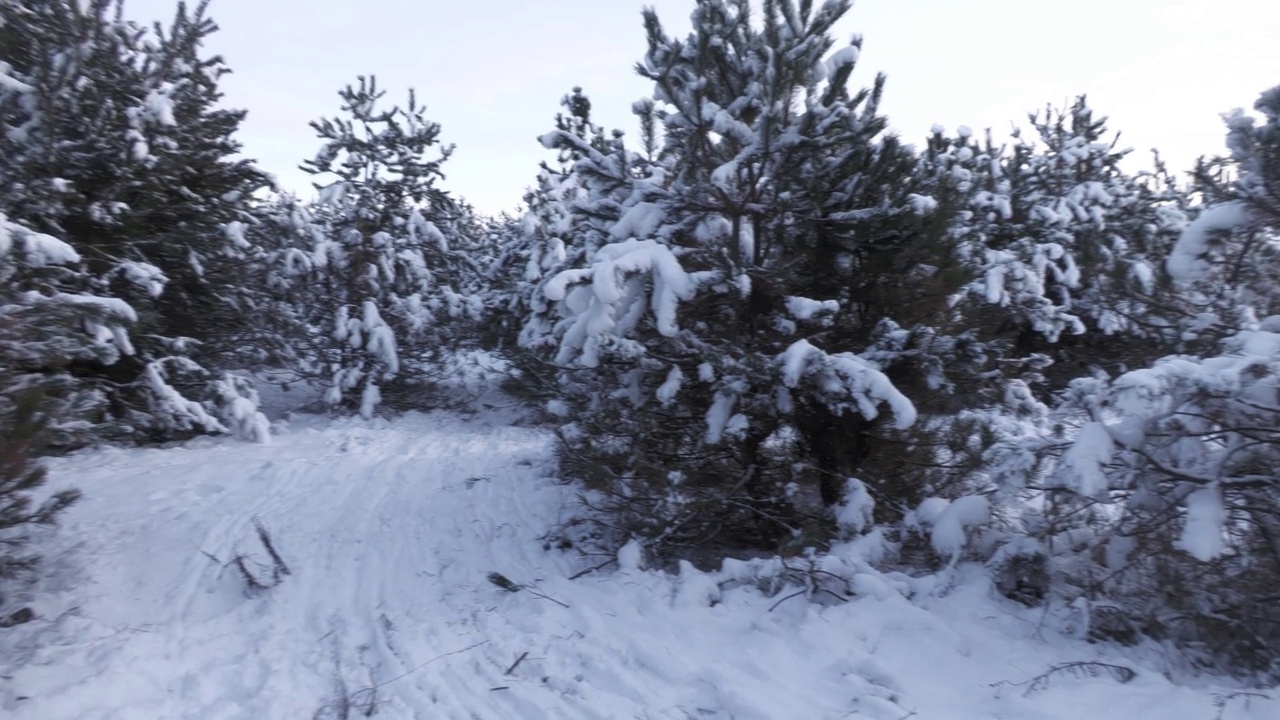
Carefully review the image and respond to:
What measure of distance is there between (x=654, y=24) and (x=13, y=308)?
5.33 m

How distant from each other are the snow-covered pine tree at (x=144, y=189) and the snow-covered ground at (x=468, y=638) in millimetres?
2173

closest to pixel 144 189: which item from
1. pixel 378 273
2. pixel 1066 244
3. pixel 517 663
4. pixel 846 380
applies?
pixel 378 273

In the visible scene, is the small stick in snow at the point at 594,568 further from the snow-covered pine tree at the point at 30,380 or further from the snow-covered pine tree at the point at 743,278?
the snow-covered pine tree at the point at 30,380

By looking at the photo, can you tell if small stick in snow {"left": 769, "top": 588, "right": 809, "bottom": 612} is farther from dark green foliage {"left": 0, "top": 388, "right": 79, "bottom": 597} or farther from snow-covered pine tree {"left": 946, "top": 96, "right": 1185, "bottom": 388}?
dark green foliage {"left": 0, "top": 388, "right": 79, "bottom": 597}

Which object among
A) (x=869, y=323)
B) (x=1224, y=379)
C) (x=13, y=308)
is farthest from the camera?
(x=869, y=323)

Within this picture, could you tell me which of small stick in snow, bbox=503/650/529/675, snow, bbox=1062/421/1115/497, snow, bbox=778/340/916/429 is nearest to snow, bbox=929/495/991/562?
snow, bbox=778/340/916/429

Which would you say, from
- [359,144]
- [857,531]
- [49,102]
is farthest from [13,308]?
[359,144]

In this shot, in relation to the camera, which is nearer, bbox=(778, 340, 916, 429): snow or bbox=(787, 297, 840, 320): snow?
bbox=(778, 340, 916, 429): snow

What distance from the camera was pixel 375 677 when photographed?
483 centimetres

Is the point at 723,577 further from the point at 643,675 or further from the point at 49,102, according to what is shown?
the point at 49,102

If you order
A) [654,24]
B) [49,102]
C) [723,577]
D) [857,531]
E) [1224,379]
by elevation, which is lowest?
[723,577]

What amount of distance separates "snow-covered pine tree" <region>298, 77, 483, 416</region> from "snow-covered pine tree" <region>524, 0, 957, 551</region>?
26.3 ft

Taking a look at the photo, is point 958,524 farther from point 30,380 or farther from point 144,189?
point 144,189

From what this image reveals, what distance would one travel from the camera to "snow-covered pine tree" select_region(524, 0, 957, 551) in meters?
6.09
